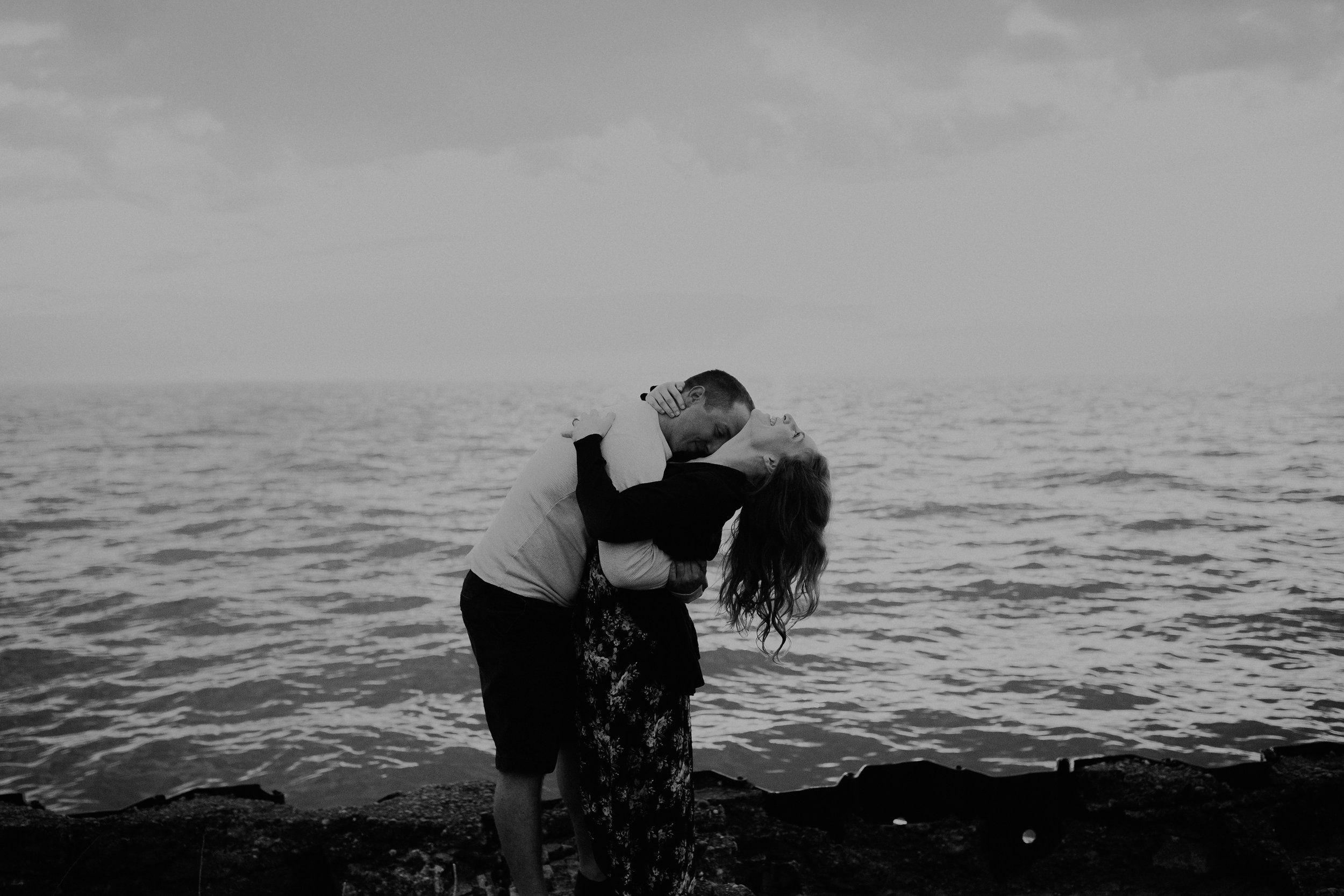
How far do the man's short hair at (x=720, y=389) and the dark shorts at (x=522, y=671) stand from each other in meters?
0.83

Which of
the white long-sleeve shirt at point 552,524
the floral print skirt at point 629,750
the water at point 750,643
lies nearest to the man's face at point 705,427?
the white long-sleeve shirt at point 552,524

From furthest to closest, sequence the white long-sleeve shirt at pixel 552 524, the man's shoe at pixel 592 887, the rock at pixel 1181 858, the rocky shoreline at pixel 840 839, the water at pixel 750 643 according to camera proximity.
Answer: the water at pixel 750 643
the rock at pixel 1181 858
the rocky shoreline at pixel 840 839
the man's shoe at pixel 592 887
the white long-sleeve shirt at pixel 552 524

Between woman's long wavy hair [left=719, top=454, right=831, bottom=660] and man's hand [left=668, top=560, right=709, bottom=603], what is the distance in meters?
0.19

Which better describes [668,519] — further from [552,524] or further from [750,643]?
[750,643]

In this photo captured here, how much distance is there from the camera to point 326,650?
29.7 ft

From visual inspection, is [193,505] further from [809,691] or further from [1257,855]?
[1257,855]

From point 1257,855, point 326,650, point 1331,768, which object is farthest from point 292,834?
point 326,650

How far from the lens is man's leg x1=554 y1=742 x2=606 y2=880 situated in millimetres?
3135

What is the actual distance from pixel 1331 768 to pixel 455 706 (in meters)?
5.71

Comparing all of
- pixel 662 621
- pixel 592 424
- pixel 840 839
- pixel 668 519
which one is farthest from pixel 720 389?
pixel 840 839

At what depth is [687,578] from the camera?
2879 millimetres

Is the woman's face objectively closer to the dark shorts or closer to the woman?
the woman

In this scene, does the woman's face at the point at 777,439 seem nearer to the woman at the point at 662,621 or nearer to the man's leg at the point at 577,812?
the woman at the point at 662,621

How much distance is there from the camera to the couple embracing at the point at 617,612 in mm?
2881
